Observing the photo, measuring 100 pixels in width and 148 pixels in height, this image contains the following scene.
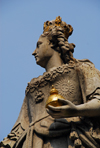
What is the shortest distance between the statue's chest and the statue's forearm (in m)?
0.82

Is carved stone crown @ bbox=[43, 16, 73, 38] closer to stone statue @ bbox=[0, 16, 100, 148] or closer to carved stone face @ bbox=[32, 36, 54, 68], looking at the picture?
stone statue @ bbox=[0, 16, 100, 148]

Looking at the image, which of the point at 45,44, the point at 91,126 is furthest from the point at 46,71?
the point at 91,126

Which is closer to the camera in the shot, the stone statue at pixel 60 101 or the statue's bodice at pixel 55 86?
the stone statue at pixel 60 101

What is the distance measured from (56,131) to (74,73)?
5.38ft

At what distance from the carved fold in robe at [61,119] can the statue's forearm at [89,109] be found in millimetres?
225

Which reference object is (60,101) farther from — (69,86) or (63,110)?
(69,86)

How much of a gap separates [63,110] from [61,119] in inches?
30.2

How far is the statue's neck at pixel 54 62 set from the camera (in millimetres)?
11355

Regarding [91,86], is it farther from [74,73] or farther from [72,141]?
[72,141]

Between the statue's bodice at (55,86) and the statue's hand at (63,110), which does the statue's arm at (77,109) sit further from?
the statue's bodice at (55,86)

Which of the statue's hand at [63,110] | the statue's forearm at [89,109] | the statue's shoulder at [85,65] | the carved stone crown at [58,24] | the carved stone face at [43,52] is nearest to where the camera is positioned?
the statue's hand at [63,110]

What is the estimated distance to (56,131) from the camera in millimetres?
9953

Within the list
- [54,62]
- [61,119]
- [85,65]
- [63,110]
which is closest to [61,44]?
[54,62]

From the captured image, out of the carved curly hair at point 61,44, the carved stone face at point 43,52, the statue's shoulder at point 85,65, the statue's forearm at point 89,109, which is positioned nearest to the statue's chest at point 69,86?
the statue's shoulder at point 85,65
